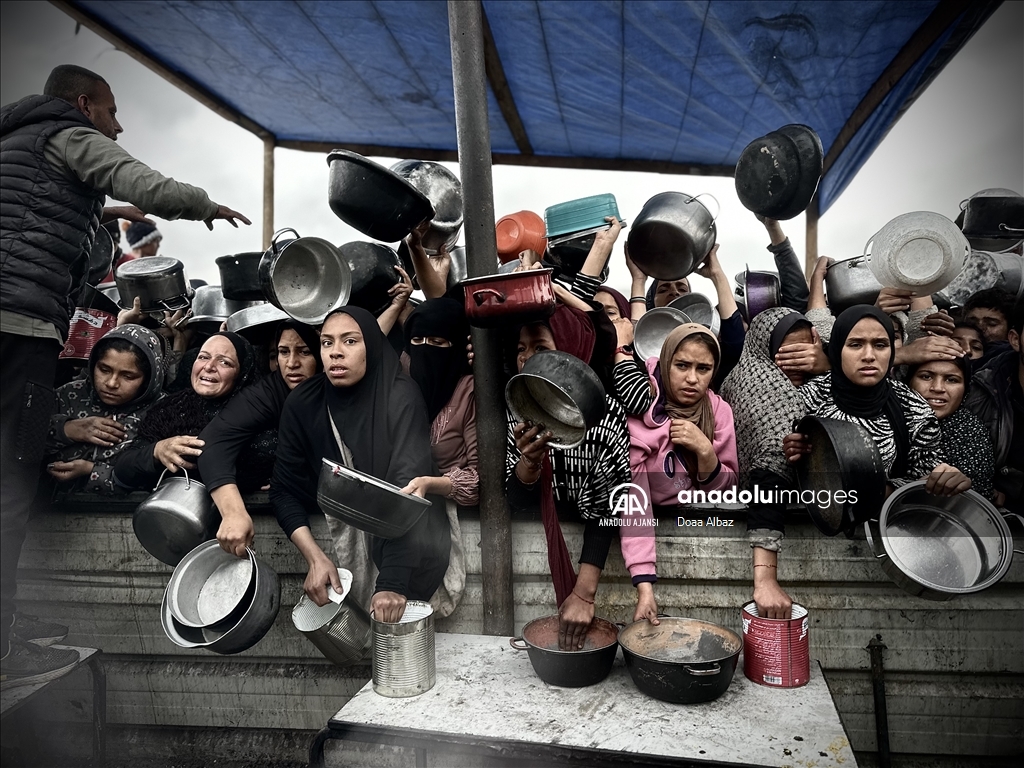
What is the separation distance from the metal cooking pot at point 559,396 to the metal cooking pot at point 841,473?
84 centimetres

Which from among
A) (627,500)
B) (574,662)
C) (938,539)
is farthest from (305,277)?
(938,539)

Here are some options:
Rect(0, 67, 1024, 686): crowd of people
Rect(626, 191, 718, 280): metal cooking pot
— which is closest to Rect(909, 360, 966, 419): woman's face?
Rect(0, 67, 1024, 686): crowd of people

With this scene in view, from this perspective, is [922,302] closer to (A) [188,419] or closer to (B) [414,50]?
(B) [414,50]

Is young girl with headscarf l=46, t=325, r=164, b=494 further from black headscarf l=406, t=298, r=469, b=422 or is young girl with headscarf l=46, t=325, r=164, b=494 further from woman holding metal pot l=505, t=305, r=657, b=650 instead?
woman holding metal pot l=505, t=305, r=657, b=650

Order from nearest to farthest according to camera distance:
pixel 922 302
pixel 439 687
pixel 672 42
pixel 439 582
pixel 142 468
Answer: pixel 439 687
pixel 439 582
pixel 142 468
pixel 922 302
pixel 672 42

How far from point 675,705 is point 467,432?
4.49ft

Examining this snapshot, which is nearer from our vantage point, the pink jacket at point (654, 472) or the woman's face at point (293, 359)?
the pink jacket at point (654, 472)

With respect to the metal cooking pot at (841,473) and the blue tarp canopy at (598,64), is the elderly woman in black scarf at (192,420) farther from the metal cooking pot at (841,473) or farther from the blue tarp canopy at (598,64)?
the metal cooking pot at (841,473)

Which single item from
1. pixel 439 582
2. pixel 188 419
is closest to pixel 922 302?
pixel 439 582

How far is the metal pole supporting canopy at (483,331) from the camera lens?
2.64m

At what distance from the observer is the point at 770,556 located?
8.19ft

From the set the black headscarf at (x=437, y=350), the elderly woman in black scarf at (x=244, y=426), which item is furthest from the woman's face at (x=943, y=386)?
the elderly woman in black scarf at (x=244, y=426)

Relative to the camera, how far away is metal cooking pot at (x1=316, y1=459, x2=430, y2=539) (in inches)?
86.3

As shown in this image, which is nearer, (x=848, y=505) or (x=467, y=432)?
(x=848, y=505)
